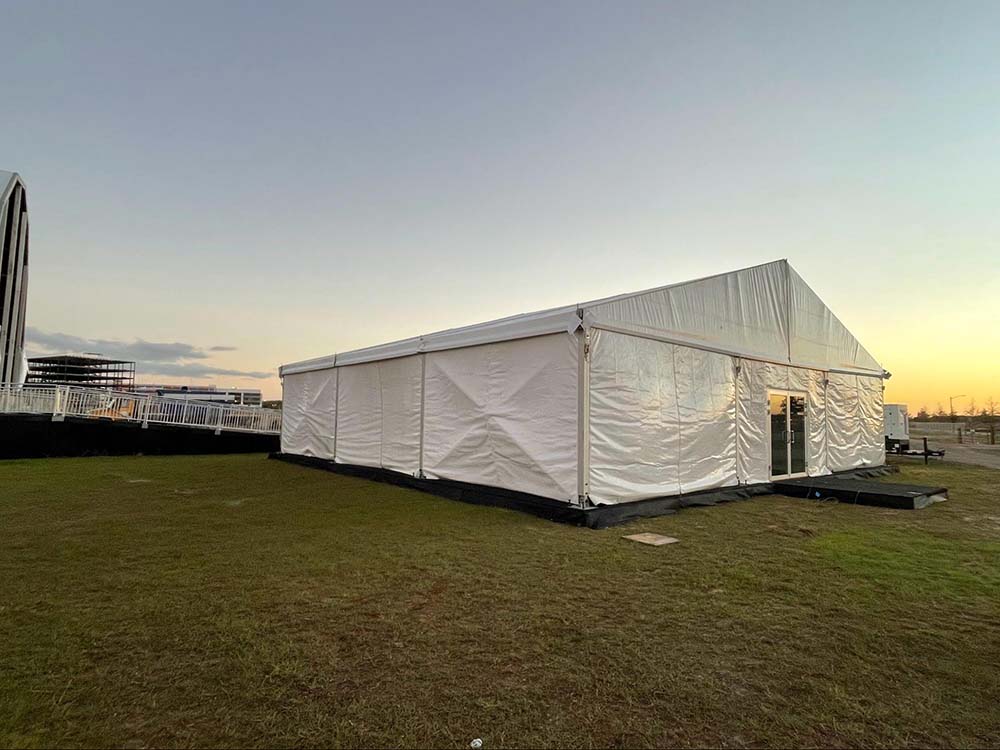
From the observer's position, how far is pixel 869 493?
7770 millimetres

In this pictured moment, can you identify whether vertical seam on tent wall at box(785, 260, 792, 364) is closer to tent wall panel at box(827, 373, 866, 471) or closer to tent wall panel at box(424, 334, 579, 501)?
tent wall panel at box(827, 373, 866, 471)

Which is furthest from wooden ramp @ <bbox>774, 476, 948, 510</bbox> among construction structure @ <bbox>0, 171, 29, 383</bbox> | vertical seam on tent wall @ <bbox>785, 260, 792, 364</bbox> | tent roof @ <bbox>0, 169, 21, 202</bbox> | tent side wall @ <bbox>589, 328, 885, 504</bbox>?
tent roof @ <bbox>0, 169, 21, 202</bbox>

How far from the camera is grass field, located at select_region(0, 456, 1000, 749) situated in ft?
6.43

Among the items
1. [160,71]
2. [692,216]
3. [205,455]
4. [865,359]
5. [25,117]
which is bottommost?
[205,455]

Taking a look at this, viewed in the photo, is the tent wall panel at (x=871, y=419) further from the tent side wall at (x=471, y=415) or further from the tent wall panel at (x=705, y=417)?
the tent side wall at (x=471, y=415)

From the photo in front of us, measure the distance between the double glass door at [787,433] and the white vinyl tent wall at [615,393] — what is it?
0.23 metres

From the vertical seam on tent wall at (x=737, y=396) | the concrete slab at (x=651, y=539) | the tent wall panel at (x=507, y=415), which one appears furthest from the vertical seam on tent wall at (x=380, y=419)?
the vertical seam on tent wall at (x=737, y=396)

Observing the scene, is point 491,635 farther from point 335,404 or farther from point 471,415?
point 335,404

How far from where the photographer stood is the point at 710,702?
2.15 m

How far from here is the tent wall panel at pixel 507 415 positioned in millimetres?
6406

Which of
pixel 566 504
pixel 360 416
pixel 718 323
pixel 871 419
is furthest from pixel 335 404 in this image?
pixel 871 419

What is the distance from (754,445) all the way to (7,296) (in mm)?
48047

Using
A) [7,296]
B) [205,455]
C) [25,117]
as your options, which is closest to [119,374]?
[7,296]

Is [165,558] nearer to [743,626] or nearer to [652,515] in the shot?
[743,626]
